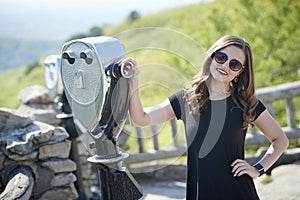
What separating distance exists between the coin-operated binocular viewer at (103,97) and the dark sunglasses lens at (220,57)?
40cm

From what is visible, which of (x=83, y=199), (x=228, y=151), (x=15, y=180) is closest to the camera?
(x=228, y=151)

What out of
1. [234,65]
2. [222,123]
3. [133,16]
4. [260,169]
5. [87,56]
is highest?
[133,16]

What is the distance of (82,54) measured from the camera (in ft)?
6.07

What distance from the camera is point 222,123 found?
2.00 m

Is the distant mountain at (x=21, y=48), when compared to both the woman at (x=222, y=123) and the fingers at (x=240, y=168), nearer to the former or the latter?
the woman at (x=222, y=123)

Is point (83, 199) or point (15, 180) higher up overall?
point (15, 180)

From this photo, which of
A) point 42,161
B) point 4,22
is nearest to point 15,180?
point 42,161

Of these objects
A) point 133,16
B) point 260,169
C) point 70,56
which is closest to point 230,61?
point 260,169

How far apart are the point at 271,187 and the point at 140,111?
6.80 ft

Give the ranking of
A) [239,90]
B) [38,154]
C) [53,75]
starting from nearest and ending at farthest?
[239,90], [38,154], [53,75]

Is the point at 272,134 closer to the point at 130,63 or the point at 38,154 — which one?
the point at 130,63

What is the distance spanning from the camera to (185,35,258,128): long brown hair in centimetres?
199

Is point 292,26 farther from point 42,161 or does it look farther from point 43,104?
point 42,161

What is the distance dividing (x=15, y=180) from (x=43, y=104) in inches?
69.3
